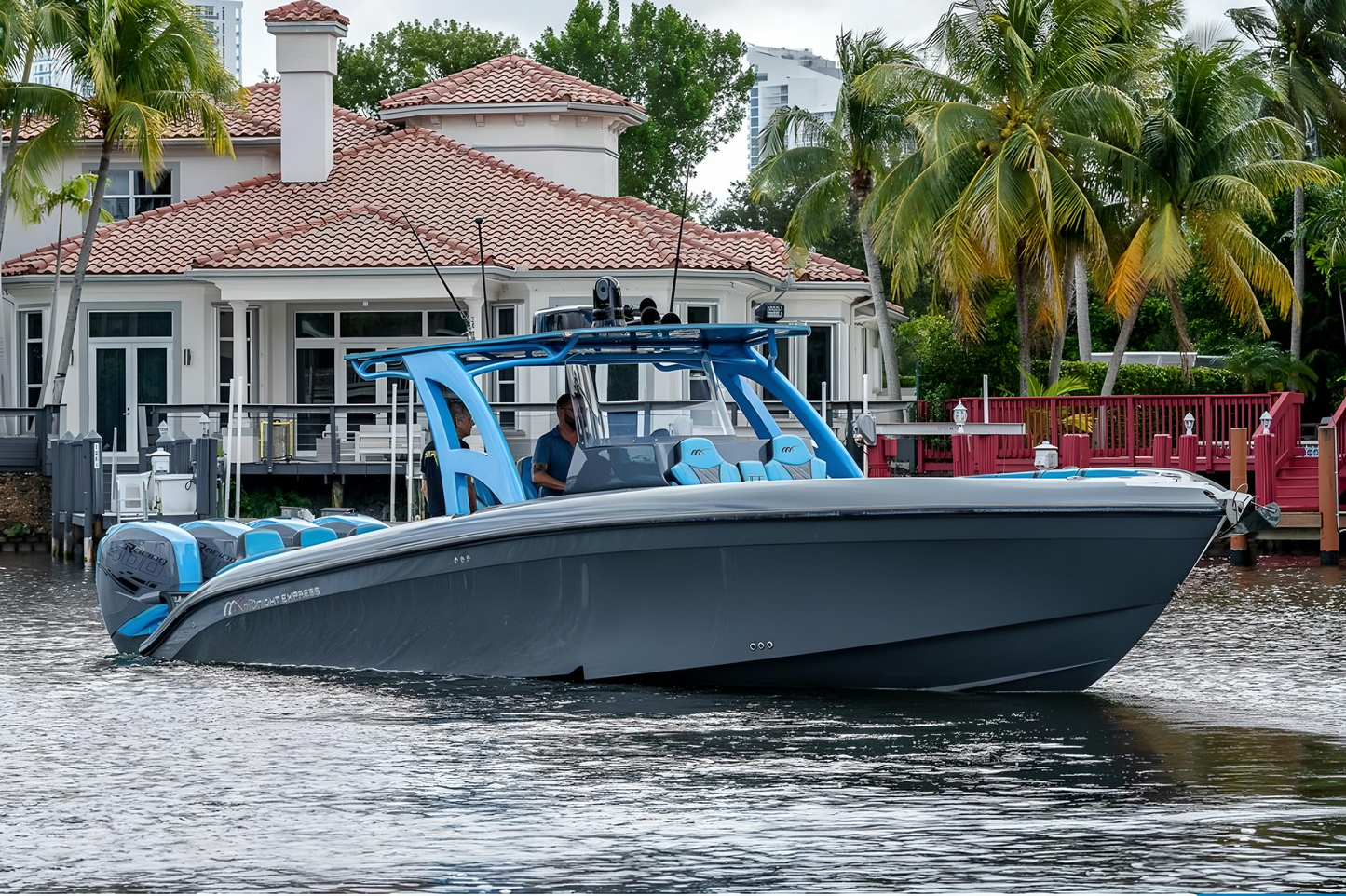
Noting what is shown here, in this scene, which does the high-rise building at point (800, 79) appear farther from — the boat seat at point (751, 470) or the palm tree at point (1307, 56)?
the boat seat at point (751, 470)

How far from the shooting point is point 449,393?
9.74 metres

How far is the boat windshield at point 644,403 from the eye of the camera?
372 inches

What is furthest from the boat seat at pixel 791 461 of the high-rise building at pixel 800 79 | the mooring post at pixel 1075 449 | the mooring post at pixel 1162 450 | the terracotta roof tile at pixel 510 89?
the high-rise building at pixel 800 79

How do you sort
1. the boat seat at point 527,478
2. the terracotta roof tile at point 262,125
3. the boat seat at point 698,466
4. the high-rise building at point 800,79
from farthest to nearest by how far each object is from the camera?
the high-rise building at point 800,79, the terracotta roof tile at point 262,125, the boat seat at point 527,478, the boat seat at point 698,466

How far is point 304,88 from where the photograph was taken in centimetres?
3180

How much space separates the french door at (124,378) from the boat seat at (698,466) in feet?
74.6

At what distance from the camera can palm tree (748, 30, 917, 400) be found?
3322 cm

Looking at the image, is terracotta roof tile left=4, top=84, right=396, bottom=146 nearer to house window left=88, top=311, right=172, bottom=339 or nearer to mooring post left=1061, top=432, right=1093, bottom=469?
house window left=88, top=311, right=172, bottom=339

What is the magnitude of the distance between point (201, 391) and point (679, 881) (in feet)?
84.3

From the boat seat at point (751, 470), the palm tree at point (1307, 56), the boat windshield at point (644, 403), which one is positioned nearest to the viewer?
the boat seat at point (751, 470)

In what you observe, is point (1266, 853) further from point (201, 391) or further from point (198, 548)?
point (201, 391)

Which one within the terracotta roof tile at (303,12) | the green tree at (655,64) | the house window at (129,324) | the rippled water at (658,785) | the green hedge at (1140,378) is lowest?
the rippled water at (658,785)

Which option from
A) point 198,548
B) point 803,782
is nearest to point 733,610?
point 803,782

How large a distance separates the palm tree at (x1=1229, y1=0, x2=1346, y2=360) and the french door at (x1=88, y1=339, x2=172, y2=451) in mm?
22974
